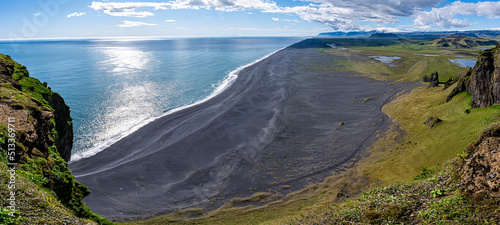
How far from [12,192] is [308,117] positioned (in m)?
42.5

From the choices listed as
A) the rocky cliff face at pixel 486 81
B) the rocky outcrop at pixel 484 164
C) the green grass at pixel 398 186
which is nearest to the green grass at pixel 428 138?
the green grass at pixel 398 186

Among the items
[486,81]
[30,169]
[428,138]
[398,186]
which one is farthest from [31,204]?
[486,81]

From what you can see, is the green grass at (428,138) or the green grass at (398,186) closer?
the green grass at (398,186)

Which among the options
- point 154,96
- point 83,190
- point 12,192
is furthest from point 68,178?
point 154,96

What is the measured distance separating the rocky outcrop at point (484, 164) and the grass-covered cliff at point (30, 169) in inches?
830

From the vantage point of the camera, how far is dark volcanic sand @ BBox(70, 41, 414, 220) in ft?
89.0

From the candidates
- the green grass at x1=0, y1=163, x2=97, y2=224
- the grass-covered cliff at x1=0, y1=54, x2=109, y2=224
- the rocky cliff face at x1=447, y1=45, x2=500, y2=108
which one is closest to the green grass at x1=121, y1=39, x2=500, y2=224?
the rocky cliff face at x1=447, y1=45, x2=500, y2=108

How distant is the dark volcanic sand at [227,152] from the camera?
2712 centimetres

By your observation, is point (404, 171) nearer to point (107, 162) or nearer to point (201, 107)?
point (107, 162)

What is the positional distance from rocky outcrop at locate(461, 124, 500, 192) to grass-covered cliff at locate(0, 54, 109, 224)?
2108 centimetres

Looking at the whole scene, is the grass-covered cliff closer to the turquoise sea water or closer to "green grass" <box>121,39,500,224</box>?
"green grass" <box>121,39,500,224</box>

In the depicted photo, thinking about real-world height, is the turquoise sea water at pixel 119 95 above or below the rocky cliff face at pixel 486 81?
below

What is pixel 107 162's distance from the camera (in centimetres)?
3403

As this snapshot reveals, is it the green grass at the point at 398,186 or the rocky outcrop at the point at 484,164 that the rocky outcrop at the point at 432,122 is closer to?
the green grass at the point at 398,186
